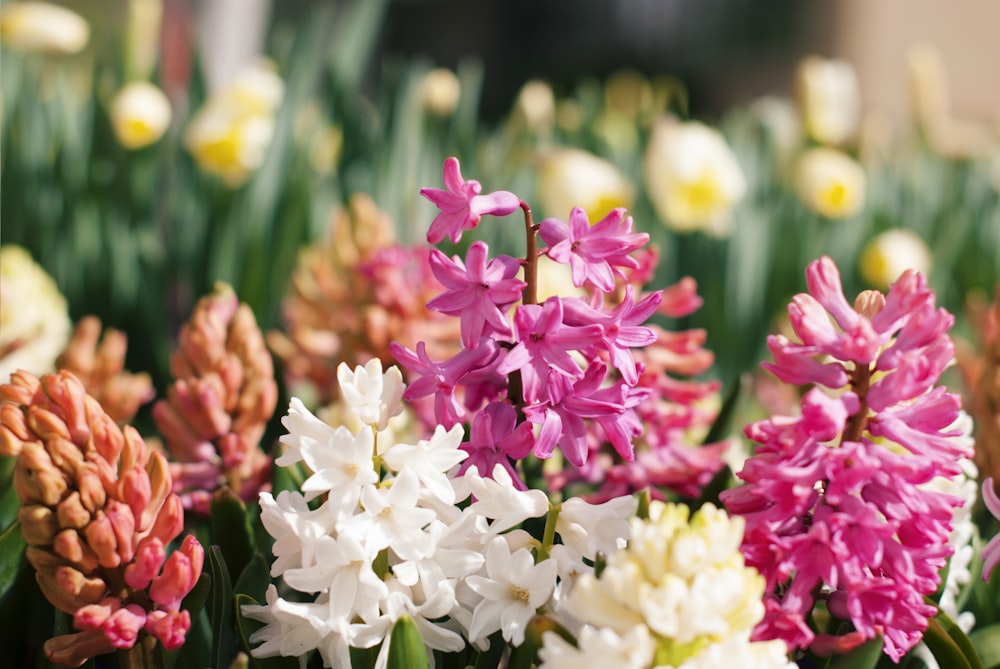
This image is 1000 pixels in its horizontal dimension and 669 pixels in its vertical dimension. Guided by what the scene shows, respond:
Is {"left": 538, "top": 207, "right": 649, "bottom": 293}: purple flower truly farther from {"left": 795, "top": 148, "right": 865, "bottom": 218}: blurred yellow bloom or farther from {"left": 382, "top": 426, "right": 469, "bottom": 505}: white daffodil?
{"left": 795, "top": 148, "right": 865, "bottom": 218}: blurred yellow bloom

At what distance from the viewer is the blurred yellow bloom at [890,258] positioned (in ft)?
7.06

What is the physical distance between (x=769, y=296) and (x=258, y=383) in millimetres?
1520

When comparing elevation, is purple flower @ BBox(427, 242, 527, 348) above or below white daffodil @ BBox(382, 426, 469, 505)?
above

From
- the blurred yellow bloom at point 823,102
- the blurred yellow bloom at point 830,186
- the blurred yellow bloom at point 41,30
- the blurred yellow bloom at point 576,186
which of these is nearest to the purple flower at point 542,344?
the blurred yellow bloom at point 576,186

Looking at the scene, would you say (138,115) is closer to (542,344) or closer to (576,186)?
(576,186)

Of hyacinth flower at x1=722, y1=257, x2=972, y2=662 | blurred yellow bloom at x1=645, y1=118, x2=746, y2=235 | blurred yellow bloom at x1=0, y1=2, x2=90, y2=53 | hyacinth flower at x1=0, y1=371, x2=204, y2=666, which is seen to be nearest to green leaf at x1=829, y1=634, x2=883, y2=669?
hyacinth flower at x1=722, y1=257, x2=972, y2=662

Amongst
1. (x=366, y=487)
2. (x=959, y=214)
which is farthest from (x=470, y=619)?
(x=959, y=214)

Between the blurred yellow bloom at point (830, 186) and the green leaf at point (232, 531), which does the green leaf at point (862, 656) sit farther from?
the blurred yellow bloom at point (830, 186)

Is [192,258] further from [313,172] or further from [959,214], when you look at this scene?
[959,214]

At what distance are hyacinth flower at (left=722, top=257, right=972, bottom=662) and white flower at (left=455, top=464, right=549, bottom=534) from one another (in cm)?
12

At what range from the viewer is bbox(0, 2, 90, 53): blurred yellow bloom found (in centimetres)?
218

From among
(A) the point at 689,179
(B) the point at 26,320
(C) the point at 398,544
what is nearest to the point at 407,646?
(C) the point at 398,544

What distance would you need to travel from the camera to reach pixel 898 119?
909 cm

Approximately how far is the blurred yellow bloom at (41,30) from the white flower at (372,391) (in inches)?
71.8
